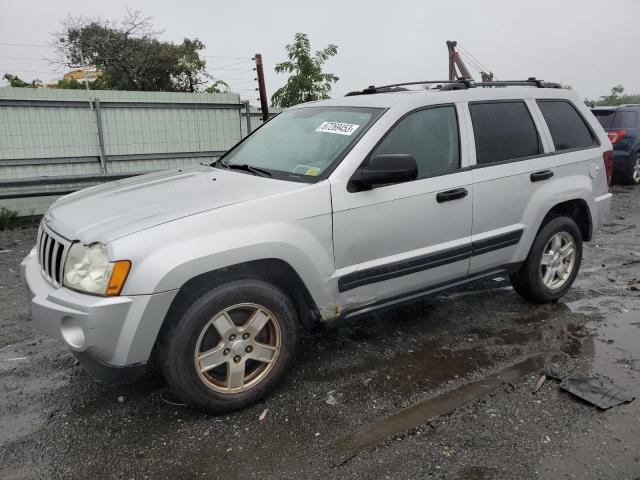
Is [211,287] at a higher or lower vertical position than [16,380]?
higher

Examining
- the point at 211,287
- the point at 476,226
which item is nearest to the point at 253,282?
the point at 211,287

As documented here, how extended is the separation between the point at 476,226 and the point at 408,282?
2.32 feet

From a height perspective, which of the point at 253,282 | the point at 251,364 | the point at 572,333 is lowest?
the point at 572,333

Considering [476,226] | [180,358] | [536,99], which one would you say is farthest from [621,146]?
[180,358]

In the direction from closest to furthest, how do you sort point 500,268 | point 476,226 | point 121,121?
point 476,226
point 500,268
point 121,121

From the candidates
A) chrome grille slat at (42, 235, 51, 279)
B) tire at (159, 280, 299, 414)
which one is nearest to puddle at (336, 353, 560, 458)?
tire at (159, 280, 299, 414)

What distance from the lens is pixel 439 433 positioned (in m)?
2.91

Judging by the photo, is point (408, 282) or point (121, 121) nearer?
point (408, 282)

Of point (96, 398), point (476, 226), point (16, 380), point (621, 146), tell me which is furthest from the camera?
point (621, 146)

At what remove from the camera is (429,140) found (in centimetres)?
383

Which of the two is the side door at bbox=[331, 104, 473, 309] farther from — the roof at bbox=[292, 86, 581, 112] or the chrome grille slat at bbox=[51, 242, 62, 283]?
the chrome grille slat at bbox=[51, 242, 62, 283]

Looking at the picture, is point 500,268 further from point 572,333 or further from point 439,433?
point 439,433

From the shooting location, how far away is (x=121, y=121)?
10570 mm

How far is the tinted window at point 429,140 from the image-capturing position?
368 centimetres
